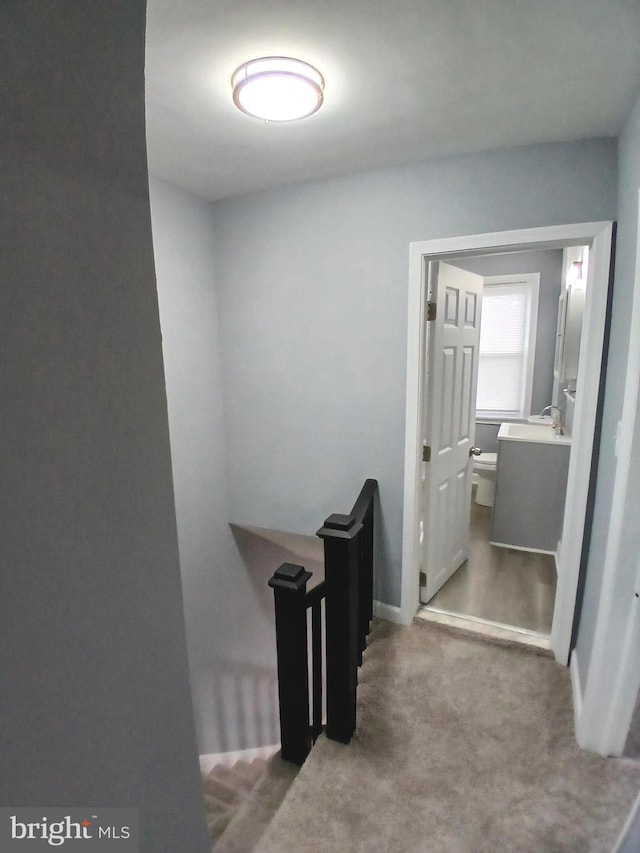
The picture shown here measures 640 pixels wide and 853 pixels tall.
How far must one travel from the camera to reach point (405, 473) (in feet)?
7.62

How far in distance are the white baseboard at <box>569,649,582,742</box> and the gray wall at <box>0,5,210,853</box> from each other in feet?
5.69

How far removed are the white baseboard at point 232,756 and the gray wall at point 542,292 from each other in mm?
4108

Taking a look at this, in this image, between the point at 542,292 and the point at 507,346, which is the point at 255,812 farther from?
the point at 542,292

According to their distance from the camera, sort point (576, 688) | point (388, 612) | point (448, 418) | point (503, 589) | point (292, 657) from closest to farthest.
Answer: point (292, 657) < point (576, 688) < point (388, 612) < point (448, 418) < point (503, 589)

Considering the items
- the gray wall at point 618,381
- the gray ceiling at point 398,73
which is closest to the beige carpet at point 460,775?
the gray wall at point 618,381

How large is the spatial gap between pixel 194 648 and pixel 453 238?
2955mm

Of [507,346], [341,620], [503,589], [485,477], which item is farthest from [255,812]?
[507,346]

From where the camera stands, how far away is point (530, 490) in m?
3.34

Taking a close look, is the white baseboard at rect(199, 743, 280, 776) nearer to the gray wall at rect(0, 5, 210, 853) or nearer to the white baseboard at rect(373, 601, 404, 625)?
the white baseboard at rect(373, 601, 404, 625)

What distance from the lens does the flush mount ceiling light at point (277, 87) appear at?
4.33 feet

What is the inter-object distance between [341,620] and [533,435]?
2.48 m

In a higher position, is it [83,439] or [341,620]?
[83,439]

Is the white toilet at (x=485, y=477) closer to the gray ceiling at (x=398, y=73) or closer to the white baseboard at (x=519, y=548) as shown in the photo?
the white baseboard at (x=519, y=548)

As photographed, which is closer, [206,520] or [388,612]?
[388,612]
